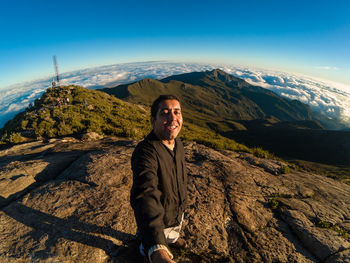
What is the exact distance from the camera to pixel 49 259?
2432 millimetres

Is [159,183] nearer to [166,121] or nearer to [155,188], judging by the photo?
[155,188]

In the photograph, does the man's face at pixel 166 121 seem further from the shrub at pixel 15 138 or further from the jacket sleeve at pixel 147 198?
the shrub at pixel 15 138

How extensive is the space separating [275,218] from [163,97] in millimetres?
4702

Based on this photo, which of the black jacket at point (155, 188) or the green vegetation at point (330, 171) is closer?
the black jacket at point (155, 188)

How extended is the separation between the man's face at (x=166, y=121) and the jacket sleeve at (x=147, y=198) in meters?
0.34

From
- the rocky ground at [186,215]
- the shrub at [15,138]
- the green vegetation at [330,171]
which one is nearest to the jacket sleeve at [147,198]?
the rocky ground at [186,215]

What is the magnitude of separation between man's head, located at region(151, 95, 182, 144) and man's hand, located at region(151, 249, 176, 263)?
156 centimetres

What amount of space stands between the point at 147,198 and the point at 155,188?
0.62 ft

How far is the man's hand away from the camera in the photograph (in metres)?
1.72

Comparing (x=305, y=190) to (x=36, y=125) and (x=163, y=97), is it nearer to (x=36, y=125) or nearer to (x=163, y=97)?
(x=163, y=97)

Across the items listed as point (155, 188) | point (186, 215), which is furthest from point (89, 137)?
point (155, 188)

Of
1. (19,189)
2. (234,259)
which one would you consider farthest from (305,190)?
(19,189)

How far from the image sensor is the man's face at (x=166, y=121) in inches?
102

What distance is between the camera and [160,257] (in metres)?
1.74
